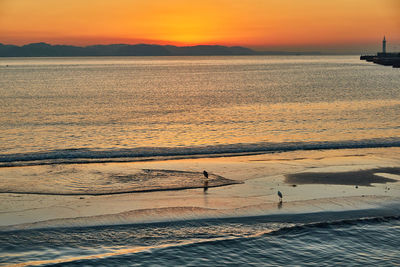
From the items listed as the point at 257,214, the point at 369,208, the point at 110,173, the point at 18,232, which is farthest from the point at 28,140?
the point at 369,208

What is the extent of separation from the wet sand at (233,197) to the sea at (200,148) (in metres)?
0.90

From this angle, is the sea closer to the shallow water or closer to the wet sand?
the shallow water

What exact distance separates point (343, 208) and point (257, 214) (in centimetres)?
321

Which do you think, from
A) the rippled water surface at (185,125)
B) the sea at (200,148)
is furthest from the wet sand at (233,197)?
the rippled water surface at (185,125)

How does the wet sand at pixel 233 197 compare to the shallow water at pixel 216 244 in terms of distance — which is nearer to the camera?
the shallow water at pixel 216 244

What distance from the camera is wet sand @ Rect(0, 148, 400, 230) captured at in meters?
14.8

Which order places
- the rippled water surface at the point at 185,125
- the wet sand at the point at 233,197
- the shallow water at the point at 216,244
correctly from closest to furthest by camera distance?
the shallow water at the point at 216,244
the wet sand at the point at 233,197
the rippled water surface at the point at 185,125

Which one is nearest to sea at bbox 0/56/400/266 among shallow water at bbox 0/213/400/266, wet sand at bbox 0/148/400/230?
shallow water at bbox 0/213/400/266

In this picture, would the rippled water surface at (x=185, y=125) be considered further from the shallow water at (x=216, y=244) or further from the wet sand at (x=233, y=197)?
the shallow water at (x=216, y=244)

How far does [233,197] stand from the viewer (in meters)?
17.0

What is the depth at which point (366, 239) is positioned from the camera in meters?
12.8

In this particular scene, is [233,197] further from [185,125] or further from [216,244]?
[185,125]

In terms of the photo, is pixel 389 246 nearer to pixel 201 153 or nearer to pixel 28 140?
pixel 201 153

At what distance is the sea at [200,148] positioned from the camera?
11742 mm
